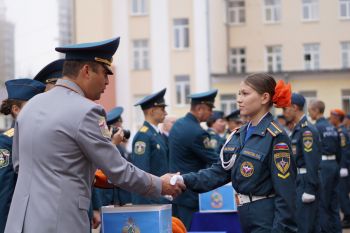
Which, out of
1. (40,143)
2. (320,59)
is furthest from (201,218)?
(320,59)

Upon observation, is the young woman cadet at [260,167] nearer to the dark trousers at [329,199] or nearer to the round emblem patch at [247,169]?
the round emblem patch at [247,169]

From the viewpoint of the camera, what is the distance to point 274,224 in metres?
4.92

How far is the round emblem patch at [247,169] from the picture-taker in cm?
500

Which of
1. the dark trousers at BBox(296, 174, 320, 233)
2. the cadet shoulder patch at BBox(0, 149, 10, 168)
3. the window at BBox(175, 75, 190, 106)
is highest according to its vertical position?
the window at BBox(175, 75, 190, 106)

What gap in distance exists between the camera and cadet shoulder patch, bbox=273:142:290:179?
4934 mm

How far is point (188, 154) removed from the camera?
8344mm

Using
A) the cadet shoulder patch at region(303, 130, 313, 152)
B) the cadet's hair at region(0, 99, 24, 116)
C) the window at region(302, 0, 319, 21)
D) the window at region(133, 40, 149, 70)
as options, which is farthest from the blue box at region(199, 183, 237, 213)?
the window at region(302, 0, 319, 21)

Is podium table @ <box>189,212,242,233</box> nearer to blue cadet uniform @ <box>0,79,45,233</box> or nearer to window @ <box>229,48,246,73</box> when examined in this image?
blue cadet uniform @ <box>0,79,45,233</box>

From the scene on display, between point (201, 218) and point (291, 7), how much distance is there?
34990 millimetres

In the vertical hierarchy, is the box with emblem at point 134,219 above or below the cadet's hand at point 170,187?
below

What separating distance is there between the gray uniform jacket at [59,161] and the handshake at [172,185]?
25.2 inches

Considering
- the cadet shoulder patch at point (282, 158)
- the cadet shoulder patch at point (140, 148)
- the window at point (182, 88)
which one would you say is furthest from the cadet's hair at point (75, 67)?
the window at point (182, 88)

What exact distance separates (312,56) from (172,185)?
37159 mm

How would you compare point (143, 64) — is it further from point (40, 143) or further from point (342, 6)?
point (40, 143)
